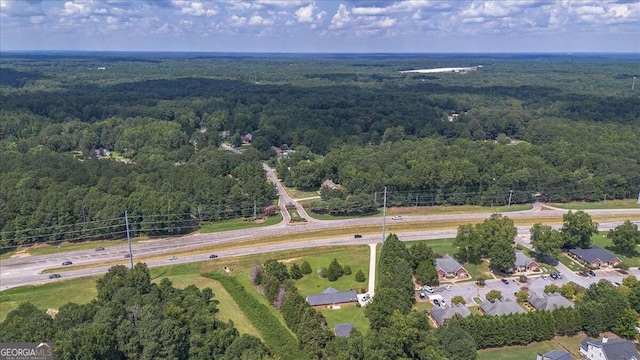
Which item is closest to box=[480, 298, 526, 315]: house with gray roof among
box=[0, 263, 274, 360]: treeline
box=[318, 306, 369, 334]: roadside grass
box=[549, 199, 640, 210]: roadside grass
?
box=[318, 306, 369, 334]: roadside grass

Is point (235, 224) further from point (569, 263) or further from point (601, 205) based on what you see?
point (601, 205)

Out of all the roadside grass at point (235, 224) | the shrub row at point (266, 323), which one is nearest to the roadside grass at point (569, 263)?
the shrub row at point (266, 323)

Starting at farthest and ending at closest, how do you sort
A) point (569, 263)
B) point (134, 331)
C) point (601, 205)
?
point (601, 205) < point (569, 263) < point (134, 331)

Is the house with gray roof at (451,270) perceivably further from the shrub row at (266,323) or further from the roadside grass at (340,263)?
the shrub row at (266,323)

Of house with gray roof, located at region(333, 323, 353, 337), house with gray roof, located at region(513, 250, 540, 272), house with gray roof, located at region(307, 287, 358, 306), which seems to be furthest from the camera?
house with gray roof, located at region(513, 250, 540, 272)

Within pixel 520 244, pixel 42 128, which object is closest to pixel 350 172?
pixel 520 244

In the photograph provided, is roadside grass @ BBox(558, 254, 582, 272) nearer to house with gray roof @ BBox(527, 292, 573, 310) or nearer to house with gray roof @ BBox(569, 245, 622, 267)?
house with gray roof @ BBox(569, 245, 622, 267)

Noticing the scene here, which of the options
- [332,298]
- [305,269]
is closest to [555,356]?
[332,298]
